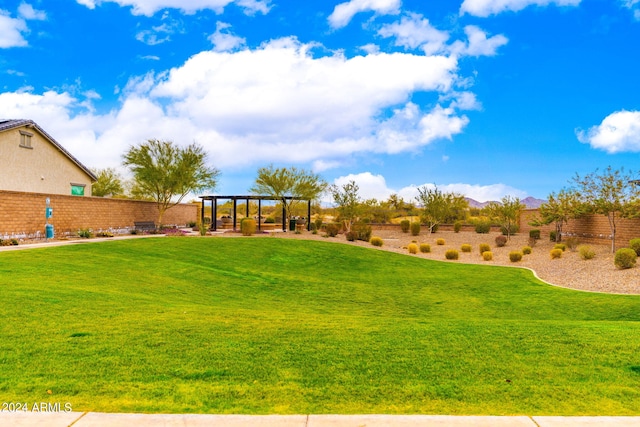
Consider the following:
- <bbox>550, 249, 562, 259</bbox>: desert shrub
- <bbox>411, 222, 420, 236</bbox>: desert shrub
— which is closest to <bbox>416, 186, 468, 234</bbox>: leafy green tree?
<bbox>411, 222, 420, 236</bbox>: desert shrub

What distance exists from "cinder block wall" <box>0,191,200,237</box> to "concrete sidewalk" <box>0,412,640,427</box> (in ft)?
66.0

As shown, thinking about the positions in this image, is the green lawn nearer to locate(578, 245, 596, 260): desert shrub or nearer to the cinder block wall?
the cinder block wall

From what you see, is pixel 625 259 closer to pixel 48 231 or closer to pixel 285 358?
pixel 285 358

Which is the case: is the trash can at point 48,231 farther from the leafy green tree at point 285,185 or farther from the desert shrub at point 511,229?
the desert shrub at point 511,229

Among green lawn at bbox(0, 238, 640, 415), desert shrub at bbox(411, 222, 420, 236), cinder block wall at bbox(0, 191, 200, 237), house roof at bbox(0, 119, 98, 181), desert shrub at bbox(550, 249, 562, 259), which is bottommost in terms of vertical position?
desert shrub at bbox(550, 249, 562, 259)

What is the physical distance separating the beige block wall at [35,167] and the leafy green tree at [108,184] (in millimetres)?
18961

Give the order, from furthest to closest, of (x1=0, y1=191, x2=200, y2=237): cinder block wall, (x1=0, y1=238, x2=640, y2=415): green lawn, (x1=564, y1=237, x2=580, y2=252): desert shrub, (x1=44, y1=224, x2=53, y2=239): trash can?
(x1=564, y1=237, x2=580, y2=252): desert shrub
(x1=44, y1=224, x2=53, y2=239): trash can
(x1=0, y1=191, x2=200, y2=237): cinder block wall
(x1=0, y1=238, x2=640, y2=415): green lawn

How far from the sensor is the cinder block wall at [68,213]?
Result: 20531 mm

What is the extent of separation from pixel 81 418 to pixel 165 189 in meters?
32.9

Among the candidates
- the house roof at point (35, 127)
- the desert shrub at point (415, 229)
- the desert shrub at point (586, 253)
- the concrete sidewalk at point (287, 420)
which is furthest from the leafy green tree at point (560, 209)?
the house roof at point (35, 127)

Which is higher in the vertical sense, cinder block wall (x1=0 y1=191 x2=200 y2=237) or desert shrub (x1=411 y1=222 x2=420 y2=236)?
cinder block wall (x1=0 y1=191 x2=200 y2=237)

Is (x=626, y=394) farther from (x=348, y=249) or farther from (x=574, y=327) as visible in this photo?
(x=348, y=249)

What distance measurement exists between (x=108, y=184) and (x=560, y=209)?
46333 millimetres

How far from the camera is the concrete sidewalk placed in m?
3.66
